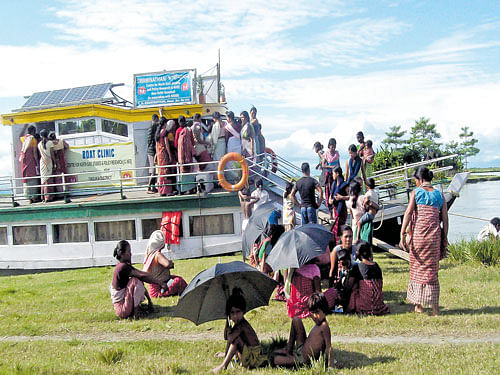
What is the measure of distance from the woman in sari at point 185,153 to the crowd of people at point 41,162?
4.02 m

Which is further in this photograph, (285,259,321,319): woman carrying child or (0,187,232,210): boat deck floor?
(0,187,232,210): boat deck floor

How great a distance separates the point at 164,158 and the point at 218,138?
66.7 inches

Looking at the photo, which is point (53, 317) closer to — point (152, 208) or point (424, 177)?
point (152, 208)

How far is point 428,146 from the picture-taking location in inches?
2985

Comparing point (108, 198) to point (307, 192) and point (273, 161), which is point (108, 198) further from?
point (307, 192)

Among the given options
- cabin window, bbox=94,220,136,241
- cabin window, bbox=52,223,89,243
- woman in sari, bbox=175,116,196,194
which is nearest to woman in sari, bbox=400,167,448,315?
woman in sari, bbox=175,116,196,194

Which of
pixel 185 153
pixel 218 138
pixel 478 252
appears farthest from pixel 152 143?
pixel 478 252

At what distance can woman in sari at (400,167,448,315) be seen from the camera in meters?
7.15

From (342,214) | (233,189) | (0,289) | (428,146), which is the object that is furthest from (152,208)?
(428,146)

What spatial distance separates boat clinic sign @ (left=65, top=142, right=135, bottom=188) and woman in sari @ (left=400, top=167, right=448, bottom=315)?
1037 cm

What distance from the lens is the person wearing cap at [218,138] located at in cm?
1448

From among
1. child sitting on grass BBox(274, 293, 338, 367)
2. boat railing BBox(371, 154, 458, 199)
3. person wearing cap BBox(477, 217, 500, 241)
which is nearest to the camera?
child sitting on grass BBox(274, 293, 338, 367)

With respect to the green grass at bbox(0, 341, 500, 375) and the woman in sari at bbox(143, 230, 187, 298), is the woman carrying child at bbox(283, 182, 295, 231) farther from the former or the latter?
the green grass at bbox(0, 341, 500, 375)

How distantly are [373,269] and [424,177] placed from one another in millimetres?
1544
